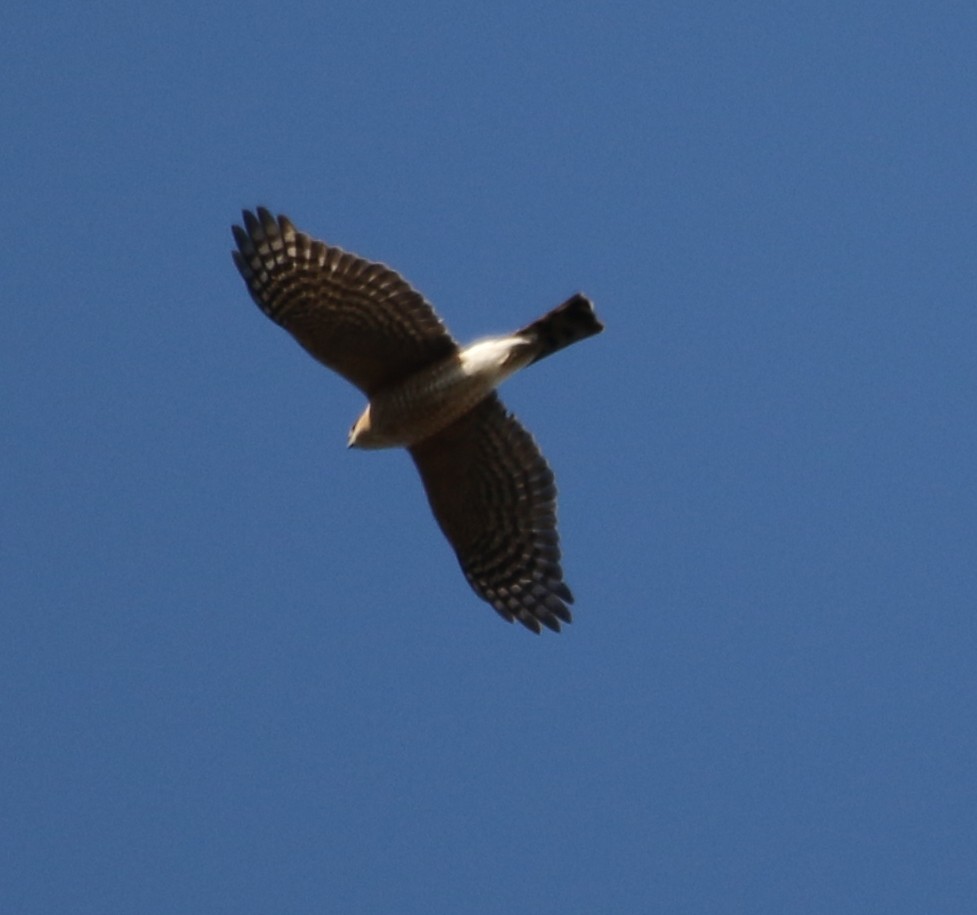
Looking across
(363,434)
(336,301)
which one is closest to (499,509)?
(363,434)

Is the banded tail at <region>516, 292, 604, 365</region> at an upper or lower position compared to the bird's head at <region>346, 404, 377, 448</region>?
upper

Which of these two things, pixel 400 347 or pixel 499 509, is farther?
pixel 499 509

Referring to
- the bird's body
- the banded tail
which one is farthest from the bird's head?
the banded tail

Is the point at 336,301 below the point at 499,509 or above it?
above

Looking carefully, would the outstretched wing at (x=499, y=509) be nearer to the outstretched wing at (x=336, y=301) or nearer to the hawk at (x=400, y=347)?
the hawk at (x=400, y=347)

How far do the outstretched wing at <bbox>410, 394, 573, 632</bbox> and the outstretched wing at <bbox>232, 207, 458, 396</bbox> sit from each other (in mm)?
766

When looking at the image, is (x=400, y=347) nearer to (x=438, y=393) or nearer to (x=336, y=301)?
(x=438, y=393)

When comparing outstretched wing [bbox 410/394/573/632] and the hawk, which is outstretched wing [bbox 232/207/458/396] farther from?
outstretched wing [bbox 410/394/573/632]

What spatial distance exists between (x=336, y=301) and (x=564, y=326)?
156 centimetres

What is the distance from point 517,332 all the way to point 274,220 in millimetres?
1834

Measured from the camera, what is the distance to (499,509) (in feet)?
54.8

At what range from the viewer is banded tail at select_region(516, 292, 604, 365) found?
51.2 ft

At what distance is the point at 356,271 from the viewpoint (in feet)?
51.3

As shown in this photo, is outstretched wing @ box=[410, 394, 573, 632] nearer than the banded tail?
No
